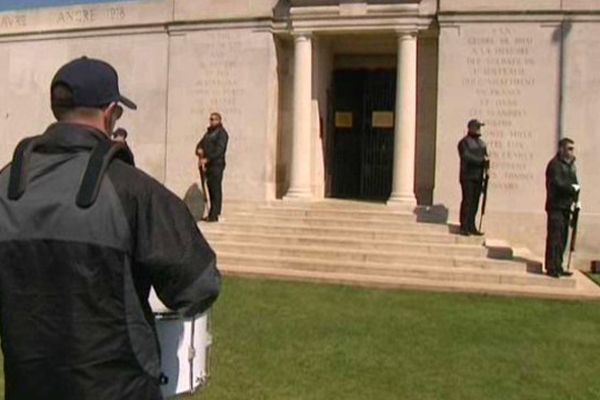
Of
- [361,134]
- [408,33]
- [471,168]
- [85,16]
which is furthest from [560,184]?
[85,16]

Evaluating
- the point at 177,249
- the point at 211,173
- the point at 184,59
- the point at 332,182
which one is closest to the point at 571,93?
the point at 332,182

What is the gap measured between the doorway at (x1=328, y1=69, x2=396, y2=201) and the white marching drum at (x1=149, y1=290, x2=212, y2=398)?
12.8 metres

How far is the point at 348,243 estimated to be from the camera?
12055 mm

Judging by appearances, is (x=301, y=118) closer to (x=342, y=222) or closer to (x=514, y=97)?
(x=342, y=222)

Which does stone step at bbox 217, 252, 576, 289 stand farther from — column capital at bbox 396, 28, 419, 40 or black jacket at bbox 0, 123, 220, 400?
black jacket at bbox 0, 123, 220, 400

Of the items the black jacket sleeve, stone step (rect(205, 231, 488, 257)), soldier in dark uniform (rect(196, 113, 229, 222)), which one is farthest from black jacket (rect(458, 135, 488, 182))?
the black jacket sleeve

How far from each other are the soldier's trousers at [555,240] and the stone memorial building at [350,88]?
212cm

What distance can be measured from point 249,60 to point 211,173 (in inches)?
97.2

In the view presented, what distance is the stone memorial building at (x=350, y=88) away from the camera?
13.0 metres

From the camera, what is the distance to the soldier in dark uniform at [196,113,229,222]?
13.4 m

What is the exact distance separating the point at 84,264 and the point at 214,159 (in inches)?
447

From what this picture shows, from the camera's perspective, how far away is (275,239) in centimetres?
1246

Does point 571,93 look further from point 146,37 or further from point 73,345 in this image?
point 73,345

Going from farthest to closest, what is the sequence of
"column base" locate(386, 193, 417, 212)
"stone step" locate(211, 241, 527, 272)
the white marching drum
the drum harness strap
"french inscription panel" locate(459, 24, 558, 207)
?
"column base" locate(386, 193, 417, 212)
"french inscription panel" locate(459, 24, 558, 207)
"stone step" locate(211, 241, 527, 272)
the white marching drum
the drum harness strap
